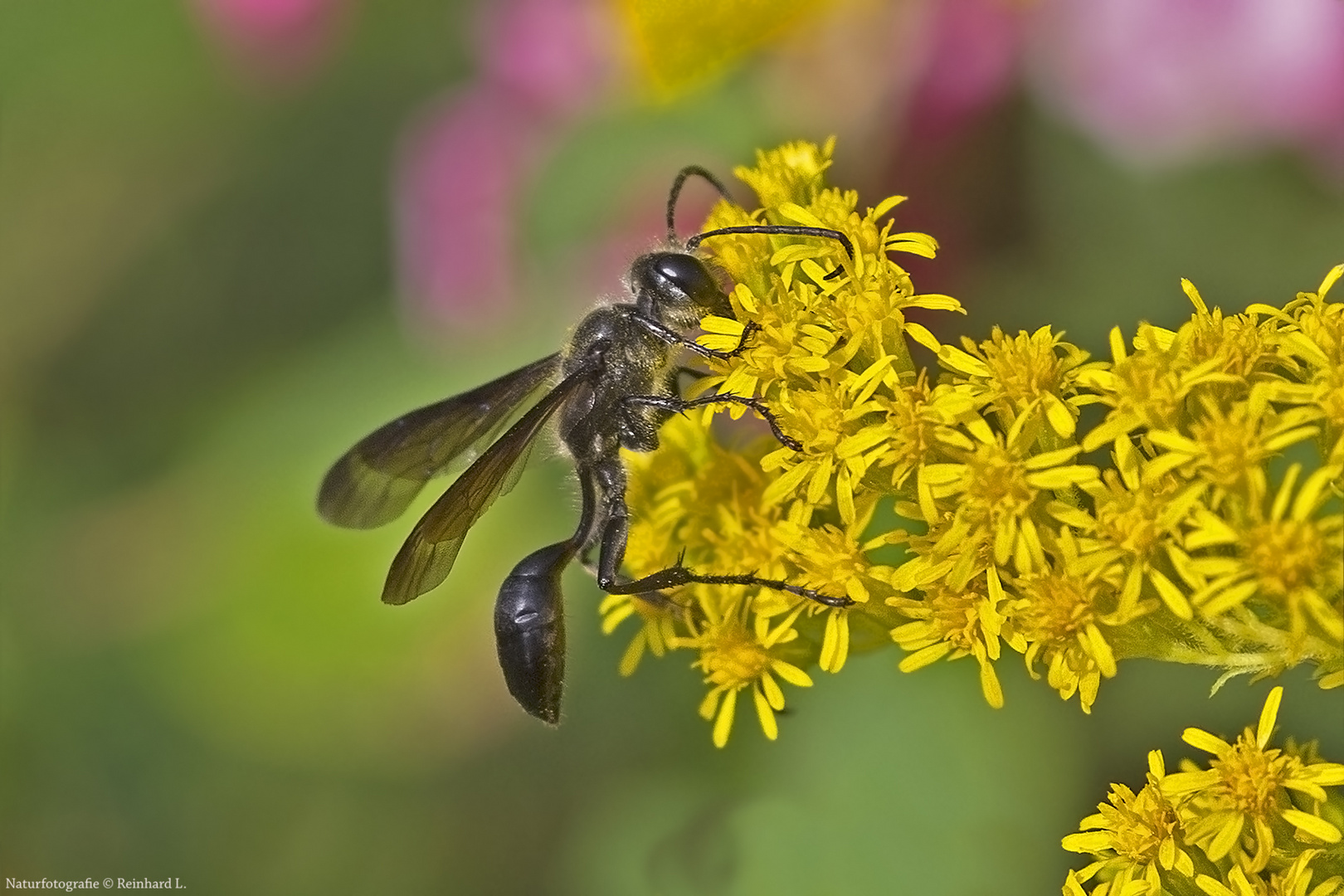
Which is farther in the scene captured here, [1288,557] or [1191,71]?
[1191,71]

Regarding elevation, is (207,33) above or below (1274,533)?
above

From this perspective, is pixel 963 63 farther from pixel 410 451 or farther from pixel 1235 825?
pixel 1235 825

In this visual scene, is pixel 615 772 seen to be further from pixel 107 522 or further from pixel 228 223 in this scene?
pixel 228 223

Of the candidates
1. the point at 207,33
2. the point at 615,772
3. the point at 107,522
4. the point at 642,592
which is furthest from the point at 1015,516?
the point at 207,33

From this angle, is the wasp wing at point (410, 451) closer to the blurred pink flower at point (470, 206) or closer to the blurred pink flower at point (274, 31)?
the blurred pink flower at point (470, 206)

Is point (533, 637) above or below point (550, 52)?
below

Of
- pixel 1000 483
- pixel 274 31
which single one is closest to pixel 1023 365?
pixel 1000 483

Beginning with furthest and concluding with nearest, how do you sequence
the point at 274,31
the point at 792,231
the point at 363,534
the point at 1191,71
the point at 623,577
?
the point at 274,31
the point at 363,534
the point at 1191,71
the point at 623,577
the point at 792,231
